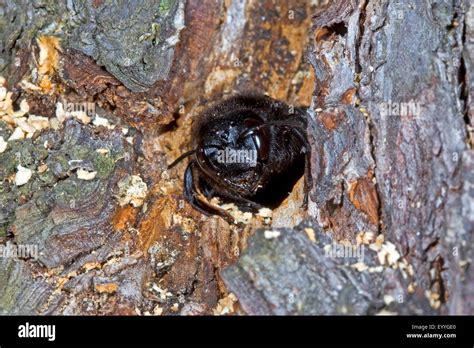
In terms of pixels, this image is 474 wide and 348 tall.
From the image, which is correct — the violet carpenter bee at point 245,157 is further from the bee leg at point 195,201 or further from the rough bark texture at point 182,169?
the rough bark texture at point 182,169

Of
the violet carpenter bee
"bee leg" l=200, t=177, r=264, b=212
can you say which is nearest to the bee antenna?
the violet carpenter bee

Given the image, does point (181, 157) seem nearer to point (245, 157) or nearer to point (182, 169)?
point (182, 169)

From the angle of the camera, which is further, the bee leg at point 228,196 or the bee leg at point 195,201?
the bee leg at point 228,196

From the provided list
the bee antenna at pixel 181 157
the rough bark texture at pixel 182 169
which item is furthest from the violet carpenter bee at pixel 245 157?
the rough bark texture at pixel 182 169

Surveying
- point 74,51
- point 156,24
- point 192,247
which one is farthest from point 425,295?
point 74,51

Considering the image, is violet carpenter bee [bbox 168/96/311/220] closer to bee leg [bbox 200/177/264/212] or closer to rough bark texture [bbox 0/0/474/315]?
bee leg [bbox 200/177/264/212]

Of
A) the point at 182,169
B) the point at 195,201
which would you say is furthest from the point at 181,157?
the point at 195,201
